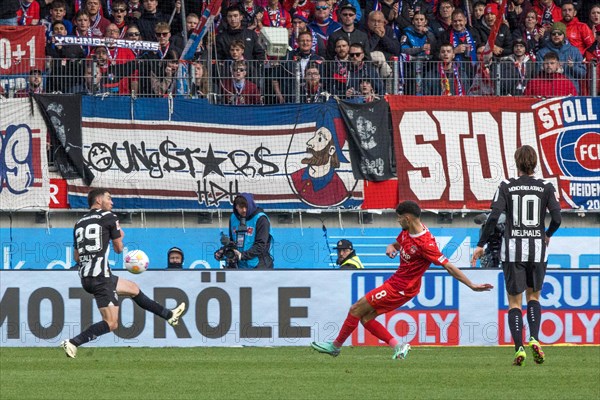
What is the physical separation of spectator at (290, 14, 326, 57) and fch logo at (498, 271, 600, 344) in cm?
539

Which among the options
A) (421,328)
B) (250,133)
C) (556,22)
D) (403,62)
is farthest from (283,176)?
(556,22)

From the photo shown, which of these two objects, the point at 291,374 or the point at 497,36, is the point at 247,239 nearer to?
the point at 291,374

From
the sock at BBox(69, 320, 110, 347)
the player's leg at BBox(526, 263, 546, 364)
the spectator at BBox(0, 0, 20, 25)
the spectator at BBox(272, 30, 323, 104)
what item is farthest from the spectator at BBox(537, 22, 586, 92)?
the sock at BBox(69, 320, 110, 347)

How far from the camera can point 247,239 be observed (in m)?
17.3

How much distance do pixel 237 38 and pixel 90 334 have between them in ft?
25.1

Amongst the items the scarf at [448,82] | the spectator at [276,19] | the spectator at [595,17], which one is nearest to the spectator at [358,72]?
the scarf at [448,82]

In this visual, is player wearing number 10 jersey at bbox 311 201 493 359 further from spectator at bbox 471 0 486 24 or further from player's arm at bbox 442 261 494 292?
spectator at bbox 471 0 486 24

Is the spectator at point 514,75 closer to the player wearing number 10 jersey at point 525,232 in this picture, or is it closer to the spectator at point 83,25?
the spectator at point 83,25

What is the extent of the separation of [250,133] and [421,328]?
4.64 metres

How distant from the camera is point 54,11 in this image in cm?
1964

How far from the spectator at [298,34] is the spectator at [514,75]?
9.68 feet

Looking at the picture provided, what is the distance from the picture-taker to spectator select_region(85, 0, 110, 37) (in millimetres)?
19734

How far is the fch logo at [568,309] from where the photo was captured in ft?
55.8

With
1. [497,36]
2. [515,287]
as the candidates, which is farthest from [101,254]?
[497,36]
